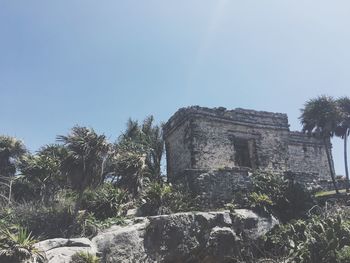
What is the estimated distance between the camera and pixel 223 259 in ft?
38.9

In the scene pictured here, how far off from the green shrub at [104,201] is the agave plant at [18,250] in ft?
10.3

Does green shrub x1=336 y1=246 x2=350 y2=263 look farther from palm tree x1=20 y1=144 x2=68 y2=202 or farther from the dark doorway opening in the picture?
palm tree x1=20 y1=144 x2=68 y2=202

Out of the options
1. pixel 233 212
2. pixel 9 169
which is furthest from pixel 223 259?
pixel 9 169

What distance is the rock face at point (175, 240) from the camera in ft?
33.6

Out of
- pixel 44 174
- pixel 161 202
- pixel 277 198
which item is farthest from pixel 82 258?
pixel 277 198

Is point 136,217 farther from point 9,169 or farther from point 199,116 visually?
point 9,169

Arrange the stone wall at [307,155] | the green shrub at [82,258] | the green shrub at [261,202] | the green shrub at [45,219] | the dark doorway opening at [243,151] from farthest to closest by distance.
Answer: the stone wall at [307,155], the dark doorway opening at [243,151], the green shrub at [261,202], the green shrub at [45,219], the green shrub at [82,258]

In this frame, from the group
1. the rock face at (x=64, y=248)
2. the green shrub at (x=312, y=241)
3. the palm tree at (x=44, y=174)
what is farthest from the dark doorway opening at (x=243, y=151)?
the rock face at (x=64, y=248)

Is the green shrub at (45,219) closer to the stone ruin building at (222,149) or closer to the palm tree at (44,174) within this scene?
the palm tree at (44,174)

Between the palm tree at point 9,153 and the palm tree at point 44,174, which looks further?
the palm tree at point 9,153

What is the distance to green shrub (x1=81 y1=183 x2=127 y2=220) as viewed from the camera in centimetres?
1249

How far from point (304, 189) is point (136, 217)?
626 cm

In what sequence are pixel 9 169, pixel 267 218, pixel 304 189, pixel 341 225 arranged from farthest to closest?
pixel 9 169
pixel 304 189
pixel 267 218
pixel 341 225

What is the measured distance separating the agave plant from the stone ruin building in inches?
236
